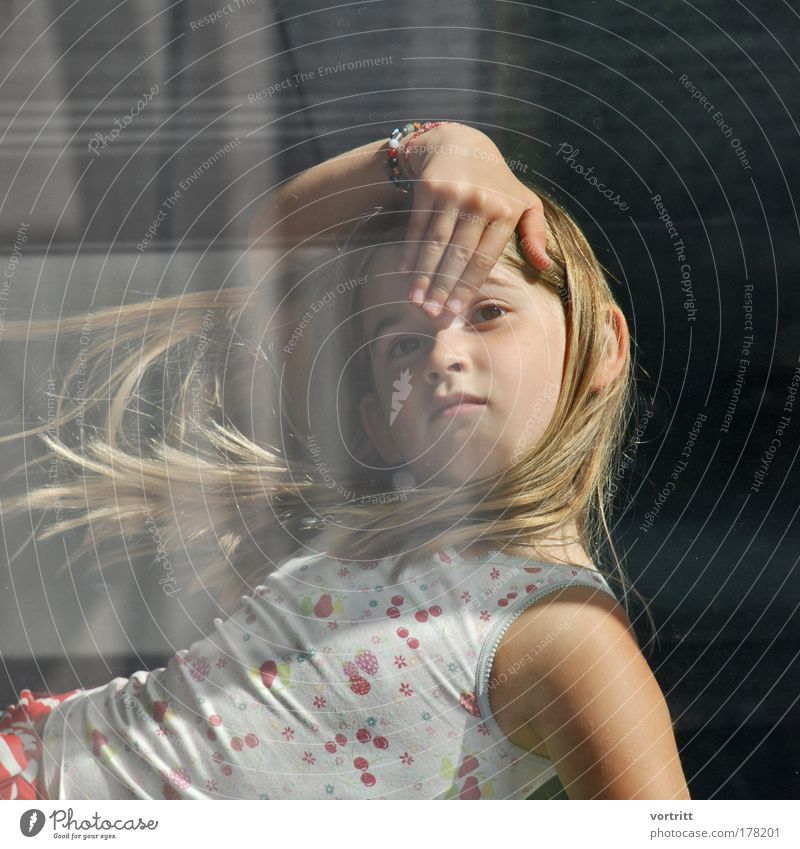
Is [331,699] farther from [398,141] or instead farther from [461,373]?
[398,141]

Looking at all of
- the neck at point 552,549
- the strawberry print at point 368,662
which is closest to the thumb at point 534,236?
the neck at point 552,549

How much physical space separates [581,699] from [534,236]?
38cm

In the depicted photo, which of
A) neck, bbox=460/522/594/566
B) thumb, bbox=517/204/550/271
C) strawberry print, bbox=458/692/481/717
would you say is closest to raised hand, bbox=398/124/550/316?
thumb, bbox=517/204/550/271

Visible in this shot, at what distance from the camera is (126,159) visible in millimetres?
732

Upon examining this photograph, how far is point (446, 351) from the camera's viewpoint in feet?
2.32

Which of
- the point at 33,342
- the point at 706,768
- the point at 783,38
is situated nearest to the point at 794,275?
the point at 783,38

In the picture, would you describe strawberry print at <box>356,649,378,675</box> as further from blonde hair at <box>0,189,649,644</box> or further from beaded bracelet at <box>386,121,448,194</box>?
beaded bracelet at <box>386,121,448,194</box>

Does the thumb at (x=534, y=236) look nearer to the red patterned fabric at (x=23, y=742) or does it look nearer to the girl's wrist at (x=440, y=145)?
the girl's wrist at (x=440, y=145)

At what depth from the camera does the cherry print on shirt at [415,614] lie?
2.34ft

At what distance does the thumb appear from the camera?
0.71 meters

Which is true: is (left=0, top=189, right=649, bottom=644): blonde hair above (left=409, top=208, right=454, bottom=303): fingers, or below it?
below

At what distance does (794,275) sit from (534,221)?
9.2 inches

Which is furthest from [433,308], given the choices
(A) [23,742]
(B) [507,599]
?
(A) [23,742]
